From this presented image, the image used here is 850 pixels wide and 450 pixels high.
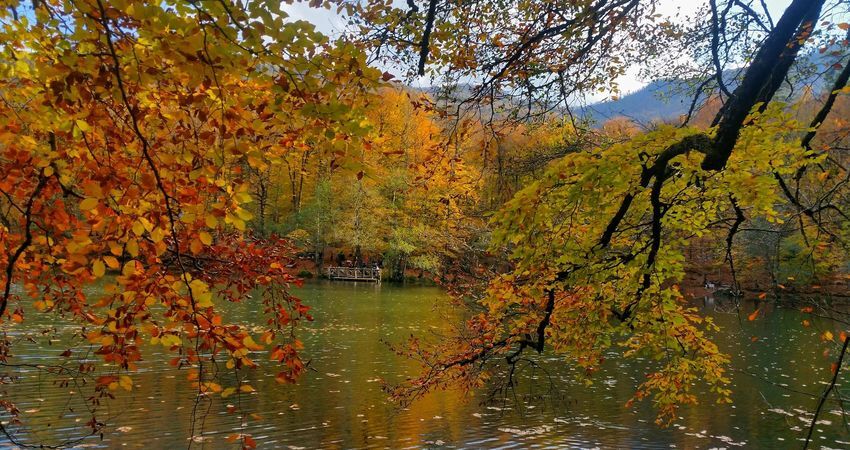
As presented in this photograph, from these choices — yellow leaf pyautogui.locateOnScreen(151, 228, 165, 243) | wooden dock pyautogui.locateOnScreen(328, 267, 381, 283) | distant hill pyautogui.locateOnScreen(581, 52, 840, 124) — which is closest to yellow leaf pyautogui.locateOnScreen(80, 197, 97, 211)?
yellow leaf pyautogui.locateOnScreen(151, 228, 165, 243)

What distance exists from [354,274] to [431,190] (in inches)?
1366

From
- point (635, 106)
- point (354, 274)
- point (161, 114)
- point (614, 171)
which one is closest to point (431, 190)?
point (635, 106)

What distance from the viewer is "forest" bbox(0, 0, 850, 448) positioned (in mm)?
2307

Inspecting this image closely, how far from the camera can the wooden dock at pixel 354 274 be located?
4081 cm

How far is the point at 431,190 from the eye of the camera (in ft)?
23.6

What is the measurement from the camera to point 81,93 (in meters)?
2.18

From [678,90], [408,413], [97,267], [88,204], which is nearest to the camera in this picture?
[88,204]

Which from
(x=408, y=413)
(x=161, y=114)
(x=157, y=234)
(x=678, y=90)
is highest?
(x=678, y=90)

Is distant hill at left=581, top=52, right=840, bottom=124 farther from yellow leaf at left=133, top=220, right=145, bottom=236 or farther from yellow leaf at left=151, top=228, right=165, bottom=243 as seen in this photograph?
yellow leaf at left=133, top=220, right=145, bottom=236

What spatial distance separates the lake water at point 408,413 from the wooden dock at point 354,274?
25329 mm

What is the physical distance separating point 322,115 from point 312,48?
28cm

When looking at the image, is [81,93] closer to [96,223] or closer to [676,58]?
[96,223]

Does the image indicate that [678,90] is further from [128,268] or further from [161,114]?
[128,268]

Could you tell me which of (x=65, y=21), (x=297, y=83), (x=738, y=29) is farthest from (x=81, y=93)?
(x=738, y=29)
